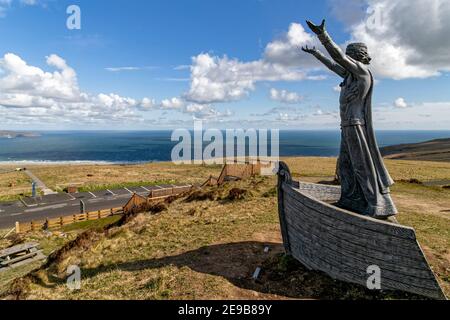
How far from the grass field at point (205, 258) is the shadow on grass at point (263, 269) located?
0.03 m

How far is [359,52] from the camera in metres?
7.69

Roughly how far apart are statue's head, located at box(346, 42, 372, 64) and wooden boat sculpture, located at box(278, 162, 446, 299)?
3740 millimetres

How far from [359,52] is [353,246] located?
4.72 meters

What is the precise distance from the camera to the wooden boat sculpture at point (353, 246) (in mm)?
6562

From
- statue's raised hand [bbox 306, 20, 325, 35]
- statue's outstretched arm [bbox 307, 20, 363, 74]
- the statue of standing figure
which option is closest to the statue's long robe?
the statue of standing figure

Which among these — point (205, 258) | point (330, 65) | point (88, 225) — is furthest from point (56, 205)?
point (330, 65)

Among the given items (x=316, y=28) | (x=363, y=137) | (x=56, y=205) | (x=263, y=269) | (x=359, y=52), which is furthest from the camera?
(x=56, y=205)

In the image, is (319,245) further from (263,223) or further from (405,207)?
(405,207)

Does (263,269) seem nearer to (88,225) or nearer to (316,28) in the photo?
(316,28)

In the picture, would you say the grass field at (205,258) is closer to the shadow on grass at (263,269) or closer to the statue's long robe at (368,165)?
the shadow on grass at (263,269)

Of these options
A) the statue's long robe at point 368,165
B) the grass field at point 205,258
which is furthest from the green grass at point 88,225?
the statue's long robe at point 368,165

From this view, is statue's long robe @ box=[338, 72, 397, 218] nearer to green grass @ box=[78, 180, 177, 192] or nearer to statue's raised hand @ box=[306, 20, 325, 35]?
statue's raised hand @ box=[306, 20, 325, 35]

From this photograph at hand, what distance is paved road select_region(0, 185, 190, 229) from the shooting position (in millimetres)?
27484
